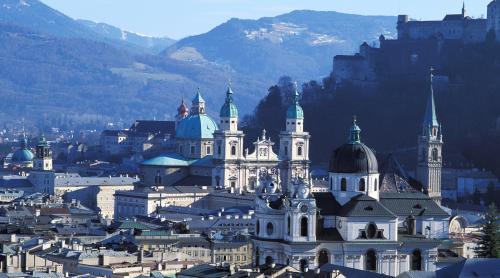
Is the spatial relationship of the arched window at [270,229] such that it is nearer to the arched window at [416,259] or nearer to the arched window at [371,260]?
the arched window at [371,260]

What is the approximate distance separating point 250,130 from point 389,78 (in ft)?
33.6

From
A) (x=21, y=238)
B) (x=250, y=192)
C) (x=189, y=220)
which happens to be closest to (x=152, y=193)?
(x=250, y=192)

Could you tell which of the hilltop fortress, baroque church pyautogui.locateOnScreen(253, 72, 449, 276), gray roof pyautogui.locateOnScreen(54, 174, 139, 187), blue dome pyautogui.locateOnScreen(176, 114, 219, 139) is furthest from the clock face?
the hilltop fortress

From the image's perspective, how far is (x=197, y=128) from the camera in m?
113

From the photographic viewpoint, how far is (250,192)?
3932 inches

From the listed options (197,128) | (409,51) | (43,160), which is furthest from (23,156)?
(197,128)

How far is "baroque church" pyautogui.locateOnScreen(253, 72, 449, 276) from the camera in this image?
59.2 m

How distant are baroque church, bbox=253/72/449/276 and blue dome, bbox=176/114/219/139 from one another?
48.5 m

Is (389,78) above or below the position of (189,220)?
above

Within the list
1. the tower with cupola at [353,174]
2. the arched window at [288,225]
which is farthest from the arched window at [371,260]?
the arched window at [288,225]

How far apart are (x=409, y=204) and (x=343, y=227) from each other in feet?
20.9

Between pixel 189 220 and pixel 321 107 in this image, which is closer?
pixel 189 220

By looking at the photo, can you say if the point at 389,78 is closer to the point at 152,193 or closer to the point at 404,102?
the point at 404,102

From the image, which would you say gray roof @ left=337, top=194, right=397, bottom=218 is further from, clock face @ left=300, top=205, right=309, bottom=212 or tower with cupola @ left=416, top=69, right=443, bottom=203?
tower with cupola @ left=416, top=69, right=443, bottom=203
